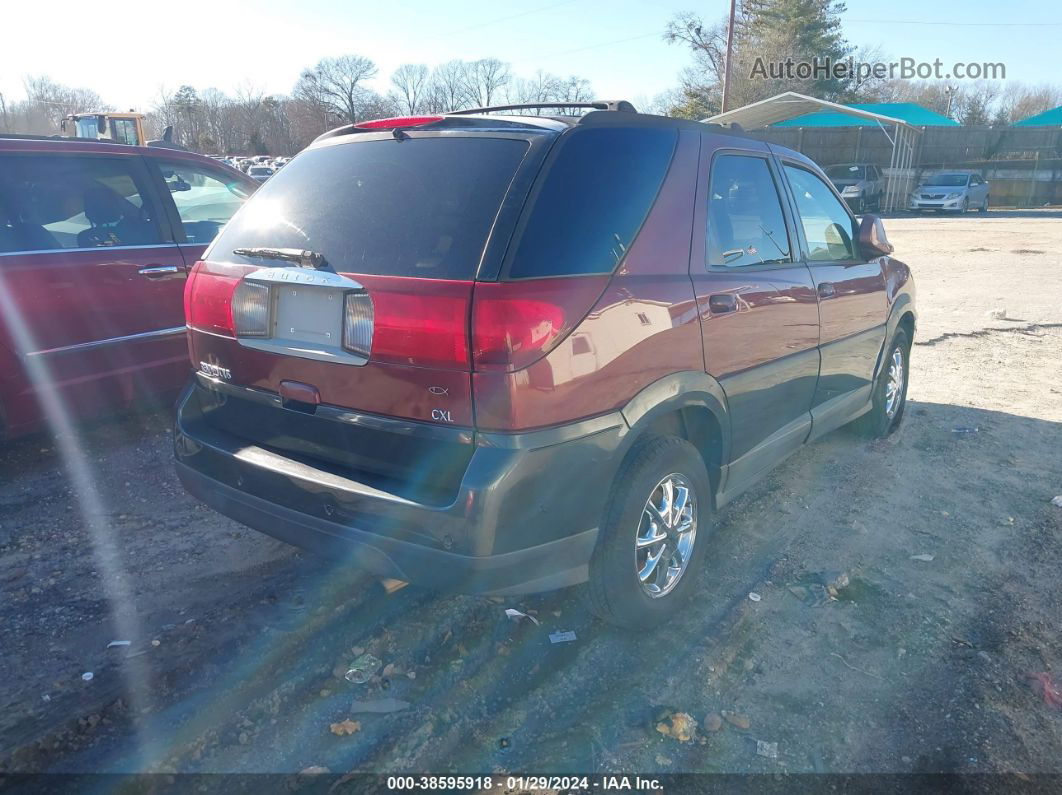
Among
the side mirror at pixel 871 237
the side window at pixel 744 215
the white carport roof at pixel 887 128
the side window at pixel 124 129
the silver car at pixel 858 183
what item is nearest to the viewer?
the side window at pixel 744 215

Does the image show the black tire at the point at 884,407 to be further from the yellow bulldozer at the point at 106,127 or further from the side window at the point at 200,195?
the yellow bulldozer at the point at 106,127

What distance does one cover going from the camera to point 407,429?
243 cm

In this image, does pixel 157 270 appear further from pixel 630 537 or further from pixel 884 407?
pixel 884 407

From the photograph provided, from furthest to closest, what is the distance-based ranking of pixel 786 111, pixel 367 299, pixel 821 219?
pixel 786 111
pixel 821 219
pixel 367 299

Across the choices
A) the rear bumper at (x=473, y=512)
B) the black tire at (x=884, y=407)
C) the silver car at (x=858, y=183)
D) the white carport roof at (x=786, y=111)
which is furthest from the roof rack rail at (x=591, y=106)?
the white carport roof at (x=786, y=111)

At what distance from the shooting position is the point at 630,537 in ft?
9.03

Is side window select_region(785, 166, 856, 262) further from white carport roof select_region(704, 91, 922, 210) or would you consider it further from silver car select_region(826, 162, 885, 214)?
white carport roof select_region(704, 91, 922, 210)

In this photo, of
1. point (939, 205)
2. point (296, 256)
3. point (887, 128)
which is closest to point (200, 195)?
point (296, 256)

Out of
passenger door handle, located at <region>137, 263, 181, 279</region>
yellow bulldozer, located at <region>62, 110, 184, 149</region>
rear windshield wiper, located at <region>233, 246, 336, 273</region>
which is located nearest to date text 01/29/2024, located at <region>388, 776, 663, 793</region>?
rear windshield wiper, located at <region>233, 246, 336, 273</region>

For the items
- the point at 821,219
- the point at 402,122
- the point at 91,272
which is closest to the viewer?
the point at 402,122

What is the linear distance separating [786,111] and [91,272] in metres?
31.9

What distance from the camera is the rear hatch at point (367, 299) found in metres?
2.36

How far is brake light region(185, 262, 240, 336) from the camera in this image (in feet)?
→ 9.37

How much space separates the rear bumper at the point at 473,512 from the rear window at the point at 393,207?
1.92 ft
